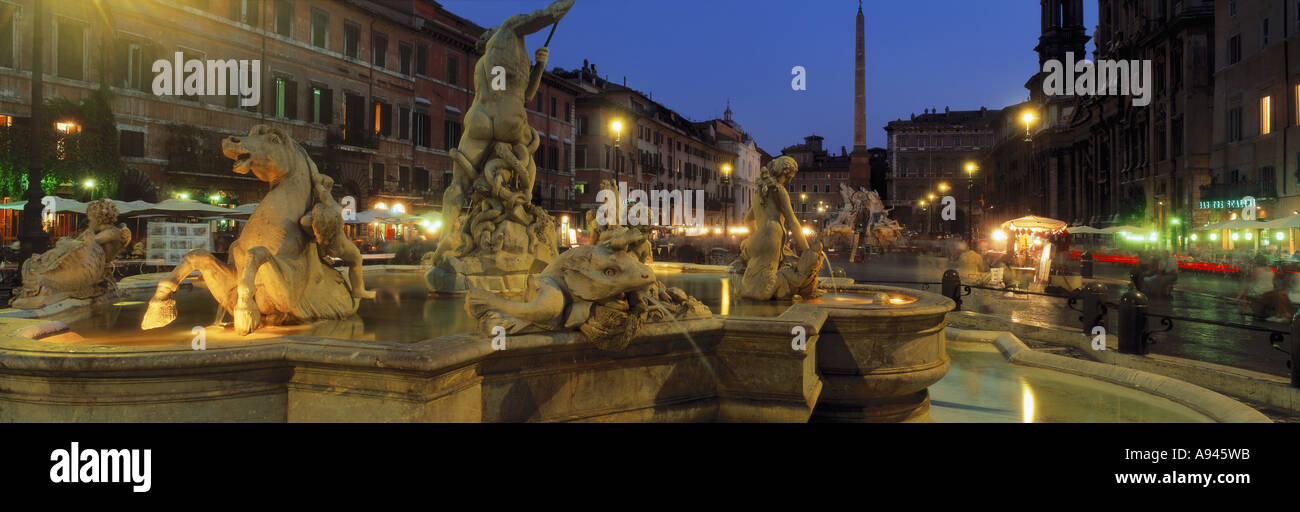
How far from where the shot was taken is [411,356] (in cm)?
328

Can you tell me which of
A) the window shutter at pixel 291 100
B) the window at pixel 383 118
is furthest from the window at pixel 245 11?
the window at pixel 383 118

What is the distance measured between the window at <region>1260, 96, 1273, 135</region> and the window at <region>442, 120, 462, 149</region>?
1448 inches

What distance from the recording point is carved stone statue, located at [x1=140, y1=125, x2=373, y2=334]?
4445 mm

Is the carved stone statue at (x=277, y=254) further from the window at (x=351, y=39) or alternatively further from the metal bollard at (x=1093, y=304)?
the window at (x=351, y=39)

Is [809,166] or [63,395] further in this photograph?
[809,166]

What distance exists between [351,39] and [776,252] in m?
32.3

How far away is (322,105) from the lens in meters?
32.0

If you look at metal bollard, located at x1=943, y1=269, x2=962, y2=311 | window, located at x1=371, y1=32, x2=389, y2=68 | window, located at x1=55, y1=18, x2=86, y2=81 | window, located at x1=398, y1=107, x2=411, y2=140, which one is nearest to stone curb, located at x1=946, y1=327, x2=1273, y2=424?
metal bollard, located at x1=943, y1=269, x2=962, y2=311

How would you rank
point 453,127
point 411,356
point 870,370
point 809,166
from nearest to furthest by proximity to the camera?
point 411,356 < point 870,370 < point 453,127 < point 809,166

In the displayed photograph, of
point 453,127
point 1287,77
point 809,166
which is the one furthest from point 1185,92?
point 809,166

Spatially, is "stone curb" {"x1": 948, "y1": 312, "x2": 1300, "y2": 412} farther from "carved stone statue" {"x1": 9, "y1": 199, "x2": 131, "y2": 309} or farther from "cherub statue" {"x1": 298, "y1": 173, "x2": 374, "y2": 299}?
"carved stone statue" {"x1": 9, "y1": 199, "x2": 131, "y2": 309}

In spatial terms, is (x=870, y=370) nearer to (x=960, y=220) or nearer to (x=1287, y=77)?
(x=1287, y=77)
